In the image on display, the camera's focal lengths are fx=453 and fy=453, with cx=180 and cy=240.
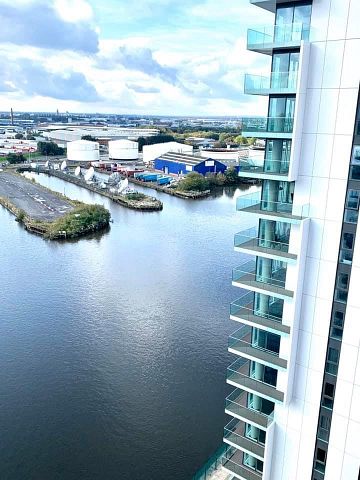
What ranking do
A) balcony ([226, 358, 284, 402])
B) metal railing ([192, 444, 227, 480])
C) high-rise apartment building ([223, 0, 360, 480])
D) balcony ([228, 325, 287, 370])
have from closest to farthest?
high-rise apartment building ([223, 0, 360, 480]) → balcony ([228, 325, 287, 370]) → balcony ([226, 358, 284, 402]) → metal railing ([192, 444, 227, 480])

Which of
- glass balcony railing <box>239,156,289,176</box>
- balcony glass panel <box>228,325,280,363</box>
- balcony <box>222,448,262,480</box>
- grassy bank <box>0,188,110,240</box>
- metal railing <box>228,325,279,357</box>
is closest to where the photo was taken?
glass balcony railing <box>239,156,289,176</box>

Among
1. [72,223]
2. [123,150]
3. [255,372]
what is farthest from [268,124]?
[123,150]

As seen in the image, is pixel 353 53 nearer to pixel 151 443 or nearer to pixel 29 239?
pixel 151 443

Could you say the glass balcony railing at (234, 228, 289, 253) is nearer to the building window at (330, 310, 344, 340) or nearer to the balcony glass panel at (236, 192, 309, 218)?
the balcony glass panel at (236, 192, 309, 218)

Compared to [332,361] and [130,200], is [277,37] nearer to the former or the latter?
[332,361]

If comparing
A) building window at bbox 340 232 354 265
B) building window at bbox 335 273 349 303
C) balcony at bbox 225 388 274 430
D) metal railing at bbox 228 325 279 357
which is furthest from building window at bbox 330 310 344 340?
balcony at bbox 225 388 274 430

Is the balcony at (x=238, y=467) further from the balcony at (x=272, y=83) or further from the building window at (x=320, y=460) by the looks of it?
the balcony at (x=272, y=83)
